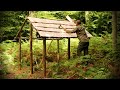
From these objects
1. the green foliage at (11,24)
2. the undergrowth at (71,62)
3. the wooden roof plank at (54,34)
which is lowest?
the undergrowth at (71,62)

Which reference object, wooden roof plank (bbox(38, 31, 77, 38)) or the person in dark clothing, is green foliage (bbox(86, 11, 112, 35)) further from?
wooden roof plank (bbox(38, 31, 77, 38))

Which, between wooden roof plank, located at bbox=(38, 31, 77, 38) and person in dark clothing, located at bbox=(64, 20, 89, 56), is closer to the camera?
wooden roof plank, located at bbox=(38, 31, 77, 38)

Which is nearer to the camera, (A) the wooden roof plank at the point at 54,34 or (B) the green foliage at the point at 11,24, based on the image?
(A) the wooden roof plank at the point at 54,34

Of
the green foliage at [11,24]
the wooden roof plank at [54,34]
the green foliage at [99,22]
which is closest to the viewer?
the wooden roof plank at [54,34]

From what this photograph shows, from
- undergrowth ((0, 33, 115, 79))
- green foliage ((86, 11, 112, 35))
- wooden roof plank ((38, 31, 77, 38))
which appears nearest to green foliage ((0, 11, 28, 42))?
undergrowth ((0, 33, 115, 79))

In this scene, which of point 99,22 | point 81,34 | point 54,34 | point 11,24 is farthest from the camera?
point 11,24

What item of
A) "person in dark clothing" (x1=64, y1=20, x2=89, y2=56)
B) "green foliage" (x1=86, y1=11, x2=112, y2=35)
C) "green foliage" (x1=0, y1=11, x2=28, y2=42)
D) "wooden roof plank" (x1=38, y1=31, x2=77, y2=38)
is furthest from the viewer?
"green foliage" (x1=0, y1=11, x2=28, y2=42)

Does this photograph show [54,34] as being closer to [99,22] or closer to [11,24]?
[99,22]

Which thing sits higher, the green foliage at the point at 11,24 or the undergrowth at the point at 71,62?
the green foliage at the point at 11,24

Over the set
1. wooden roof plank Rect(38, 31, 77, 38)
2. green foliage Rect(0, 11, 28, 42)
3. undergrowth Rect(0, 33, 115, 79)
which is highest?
green foliage Rect(0, 11, 28, 42)

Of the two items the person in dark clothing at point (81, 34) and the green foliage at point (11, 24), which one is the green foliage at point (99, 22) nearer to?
the person in dark clothing at point (81, 34)

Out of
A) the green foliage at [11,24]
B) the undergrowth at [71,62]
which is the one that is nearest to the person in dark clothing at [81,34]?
the undergrowth at [71,62]

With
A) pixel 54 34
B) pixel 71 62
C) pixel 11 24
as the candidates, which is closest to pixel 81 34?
pixel 71 62
